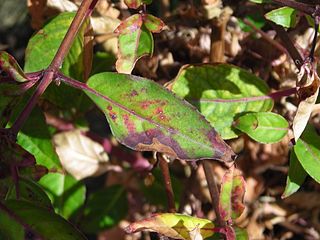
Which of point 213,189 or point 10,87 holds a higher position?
point 10,87

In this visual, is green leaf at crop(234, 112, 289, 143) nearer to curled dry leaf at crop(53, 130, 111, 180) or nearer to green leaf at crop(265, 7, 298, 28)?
green leaf at crop(265, 7, 298, 28)

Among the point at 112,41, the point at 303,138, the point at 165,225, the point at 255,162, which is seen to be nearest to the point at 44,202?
the point at 165,225

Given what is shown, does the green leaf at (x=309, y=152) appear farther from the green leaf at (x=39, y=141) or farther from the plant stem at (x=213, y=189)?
the green leaf at (x=39, y=141)

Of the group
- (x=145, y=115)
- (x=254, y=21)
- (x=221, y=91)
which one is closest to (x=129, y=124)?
(x=145, y=115)

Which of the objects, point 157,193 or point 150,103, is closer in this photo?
point 150,103

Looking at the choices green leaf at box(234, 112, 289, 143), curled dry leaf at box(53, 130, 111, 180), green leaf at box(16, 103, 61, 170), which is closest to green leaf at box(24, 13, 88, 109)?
green leaf at box(16, 103, 61, 170)

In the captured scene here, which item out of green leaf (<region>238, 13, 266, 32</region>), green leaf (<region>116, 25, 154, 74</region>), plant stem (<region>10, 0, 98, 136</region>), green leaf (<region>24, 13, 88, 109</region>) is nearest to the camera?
plant stem (<region>10, 0, 98, 136</region>)

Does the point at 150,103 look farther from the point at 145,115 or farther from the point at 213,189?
the point at 213,189

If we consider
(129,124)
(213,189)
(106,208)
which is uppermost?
(129,124)
